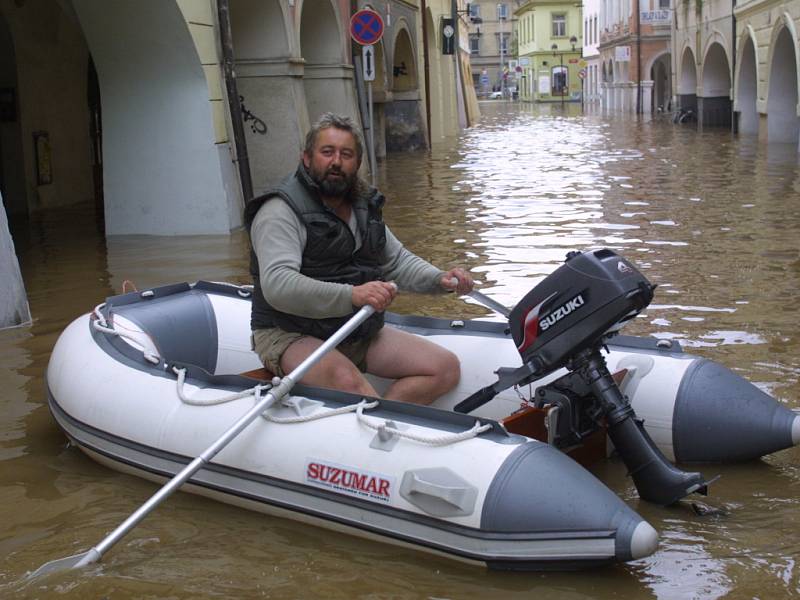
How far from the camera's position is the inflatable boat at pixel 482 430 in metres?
3.57

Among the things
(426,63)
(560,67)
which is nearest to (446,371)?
(426,63)

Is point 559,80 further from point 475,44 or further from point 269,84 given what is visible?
point 269,84

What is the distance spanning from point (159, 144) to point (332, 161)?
7980mm

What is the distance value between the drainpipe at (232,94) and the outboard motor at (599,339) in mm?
8872

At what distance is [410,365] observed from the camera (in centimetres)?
466

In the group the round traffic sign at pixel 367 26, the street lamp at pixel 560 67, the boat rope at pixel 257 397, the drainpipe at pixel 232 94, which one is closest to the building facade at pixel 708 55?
the round traffic sign at pixel 367 26

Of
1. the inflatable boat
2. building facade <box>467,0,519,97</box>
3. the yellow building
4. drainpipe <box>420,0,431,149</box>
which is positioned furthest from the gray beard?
building facade <box>467,0,519,97</box>

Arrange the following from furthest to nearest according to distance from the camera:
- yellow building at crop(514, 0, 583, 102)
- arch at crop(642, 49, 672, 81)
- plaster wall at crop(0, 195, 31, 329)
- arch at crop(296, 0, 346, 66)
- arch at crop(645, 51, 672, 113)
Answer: yellow building at crop(514, 0, 583, 102)
arch at crop(645, 51, 672, 113)
arch at crop(642, 49, 672, 81)
arch at crop(296, 0, 346, 66)
plaster wall at crop(0, 195, 31, 329)

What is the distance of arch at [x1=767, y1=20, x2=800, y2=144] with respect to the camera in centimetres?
2253

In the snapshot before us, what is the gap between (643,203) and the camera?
44.4ft

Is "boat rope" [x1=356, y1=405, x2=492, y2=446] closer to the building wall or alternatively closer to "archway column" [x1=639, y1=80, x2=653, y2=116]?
the building wall

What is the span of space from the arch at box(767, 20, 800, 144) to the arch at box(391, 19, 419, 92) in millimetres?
7983

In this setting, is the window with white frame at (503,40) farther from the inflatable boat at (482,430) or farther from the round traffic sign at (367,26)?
the inflatable boat at (482,430)

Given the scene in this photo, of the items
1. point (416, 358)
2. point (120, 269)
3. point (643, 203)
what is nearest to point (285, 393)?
point (416, 358)
